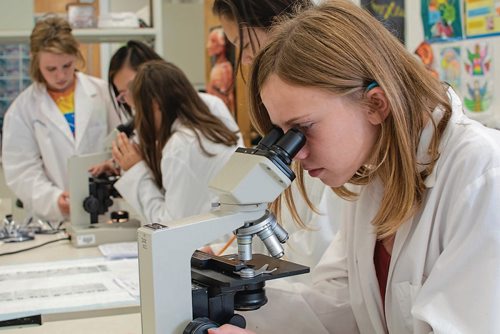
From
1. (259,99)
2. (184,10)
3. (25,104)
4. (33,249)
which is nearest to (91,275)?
(33,249)

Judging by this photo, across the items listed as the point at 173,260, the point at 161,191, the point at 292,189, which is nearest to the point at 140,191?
the point at 161,191

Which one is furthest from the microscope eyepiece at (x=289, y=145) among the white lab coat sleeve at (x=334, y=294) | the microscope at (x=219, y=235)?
the white lab coat sleeve at (x=334, y=294)

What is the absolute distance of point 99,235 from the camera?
238cm

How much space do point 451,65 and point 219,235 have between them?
1.91 meters

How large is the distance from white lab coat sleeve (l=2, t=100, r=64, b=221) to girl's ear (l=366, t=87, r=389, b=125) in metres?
2.21

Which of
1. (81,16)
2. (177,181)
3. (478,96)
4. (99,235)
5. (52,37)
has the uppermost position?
(81,16)

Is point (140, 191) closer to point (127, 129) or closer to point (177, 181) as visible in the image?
point (177, 181)

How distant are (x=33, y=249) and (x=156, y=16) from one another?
4.92 feet

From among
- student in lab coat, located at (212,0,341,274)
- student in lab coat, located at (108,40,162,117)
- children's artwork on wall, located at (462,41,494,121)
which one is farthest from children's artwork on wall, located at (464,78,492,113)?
student in lab coat, located at (108,40,162,117)

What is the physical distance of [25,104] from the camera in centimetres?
325

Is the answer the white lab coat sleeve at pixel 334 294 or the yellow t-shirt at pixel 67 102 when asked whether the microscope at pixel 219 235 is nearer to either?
the white lab coat sleeve at pixel 334 294

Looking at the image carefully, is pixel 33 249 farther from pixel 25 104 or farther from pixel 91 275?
pixel 25 104

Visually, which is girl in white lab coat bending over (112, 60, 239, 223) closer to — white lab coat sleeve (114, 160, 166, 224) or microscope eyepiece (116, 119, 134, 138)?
white lab coat sleeve (114, 160, 166, 224)

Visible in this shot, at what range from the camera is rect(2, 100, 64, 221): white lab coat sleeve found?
3.04m
